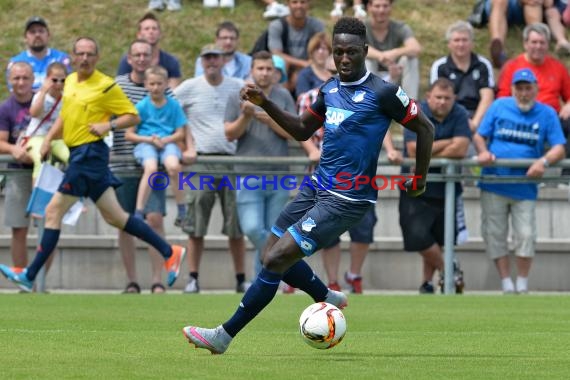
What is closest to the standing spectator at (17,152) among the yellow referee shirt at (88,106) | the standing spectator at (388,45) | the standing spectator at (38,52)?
the standing spectator at (38,52)

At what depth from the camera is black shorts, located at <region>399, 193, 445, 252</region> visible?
52.1 feet

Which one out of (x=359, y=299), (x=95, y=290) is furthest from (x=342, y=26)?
(x=95, y=290)

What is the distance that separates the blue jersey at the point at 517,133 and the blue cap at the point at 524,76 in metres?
0.28

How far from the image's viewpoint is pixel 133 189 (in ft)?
52.8

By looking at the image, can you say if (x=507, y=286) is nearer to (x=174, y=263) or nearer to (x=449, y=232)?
(x=449, y=232)

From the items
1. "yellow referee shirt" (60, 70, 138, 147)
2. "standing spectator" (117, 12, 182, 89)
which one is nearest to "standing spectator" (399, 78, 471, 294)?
"standing spectator" (117, 12, 182, 89)

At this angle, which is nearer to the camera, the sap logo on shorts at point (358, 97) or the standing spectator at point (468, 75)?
the sap logo on shorts at point (358, 97)

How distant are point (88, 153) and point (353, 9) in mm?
7640

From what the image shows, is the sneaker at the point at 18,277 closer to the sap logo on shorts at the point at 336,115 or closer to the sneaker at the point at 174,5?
the sap logo on shorts at the point at 336,115

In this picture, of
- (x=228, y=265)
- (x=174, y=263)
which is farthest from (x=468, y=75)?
(x=174, y=263)

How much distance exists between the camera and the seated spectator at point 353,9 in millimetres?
19797

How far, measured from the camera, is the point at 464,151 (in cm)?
1582

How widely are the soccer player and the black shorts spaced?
21.0 feet

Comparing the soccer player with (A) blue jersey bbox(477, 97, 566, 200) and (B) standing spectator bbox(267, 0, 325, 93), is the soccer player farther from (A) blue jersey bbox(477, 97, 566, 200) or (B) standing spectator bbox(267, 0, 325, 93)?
(B) standing spectator bbox(267, 0, 325, 93)
